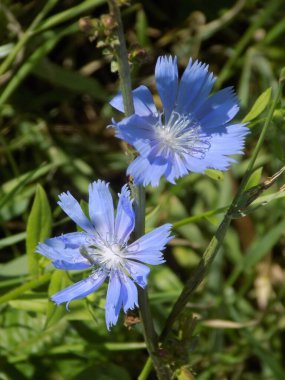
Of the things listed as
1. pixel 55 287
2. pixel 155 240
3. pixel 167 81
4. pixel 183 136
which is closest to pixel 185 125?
pixel 183 136

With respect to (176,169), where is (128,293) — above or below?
below

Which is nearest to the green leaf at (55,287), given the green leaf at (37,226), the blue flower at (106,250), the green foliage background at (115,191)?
the green foliage background at (115,191)

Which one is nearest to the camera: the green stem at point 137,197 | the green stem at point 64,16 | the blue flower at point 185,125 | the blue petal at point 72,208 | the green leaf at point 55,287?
the green stem at point 137,197

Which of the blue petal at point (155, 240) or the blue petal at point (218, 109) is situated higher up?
the blue petal at point (218, 109)

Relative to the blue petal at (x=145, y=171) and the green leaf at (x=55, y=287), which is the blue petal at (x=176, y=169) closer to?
the blue petal at (x=145, y=171)

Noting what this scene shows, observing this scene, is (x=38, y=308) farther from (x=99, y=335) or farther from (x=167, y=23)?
(x=167, y=23)

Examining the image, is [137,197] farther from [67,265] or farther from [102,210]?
[67,265]
